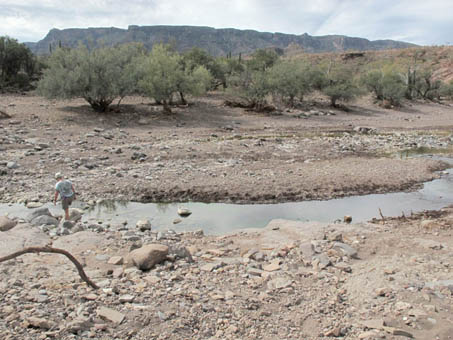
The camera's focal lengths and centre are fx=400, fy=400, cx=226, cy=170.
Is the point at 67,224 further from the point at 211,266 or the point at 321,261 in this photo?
the point at 321,261

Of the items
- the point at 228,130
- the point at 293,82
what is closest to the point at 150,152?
the point at 228,130

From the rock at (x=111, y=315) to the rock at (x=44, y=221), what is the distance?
442 centimetres

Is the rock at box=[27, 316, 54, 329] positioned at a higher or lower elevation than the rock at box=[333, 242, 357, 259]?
higher

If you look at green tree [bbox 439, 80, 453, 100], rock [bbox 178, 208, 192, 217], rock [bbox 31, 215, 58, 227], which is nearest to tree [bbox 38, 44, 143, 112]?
rock [bbox 178, 208, 192, 217]

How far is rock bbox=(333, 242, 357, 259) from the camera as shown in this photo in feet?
23.4

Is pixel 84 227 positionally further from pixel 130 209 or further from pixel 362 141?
pixel 362 141

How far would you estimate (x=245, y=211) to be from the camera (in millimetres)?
10555

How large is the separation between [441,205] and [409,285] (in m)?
6.24

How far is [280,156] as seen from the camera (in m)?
16.0

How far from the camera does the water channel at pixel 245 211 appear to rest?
381 inches

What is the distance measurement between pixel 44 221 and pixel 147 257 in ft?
11.5

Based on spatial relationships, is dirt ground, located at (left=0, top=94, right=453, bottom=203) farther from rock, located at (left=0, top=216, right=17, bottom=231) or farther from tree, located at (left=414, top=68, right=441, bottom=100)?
tree, located at (left=414, top=68, right=441, bottom=100)

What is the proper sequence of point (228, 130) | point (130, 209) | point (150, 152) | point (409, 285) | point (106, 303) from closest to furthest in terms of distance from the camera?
point (106, 303) < point (409, 285) < point (130, 209) < point (150, 152) < point (228, 130)

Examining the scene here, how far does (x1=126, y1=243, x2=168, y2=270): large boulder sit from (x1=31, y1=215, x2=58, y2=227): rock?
9.95 feet
